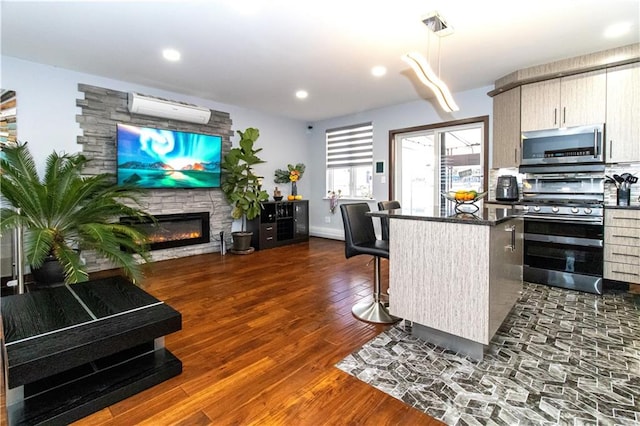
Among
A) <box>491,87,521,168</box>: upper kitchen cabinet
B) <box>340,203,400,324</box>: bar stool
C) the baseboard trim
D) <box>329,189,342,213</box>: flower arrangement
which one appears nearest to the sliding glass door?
<box>491,87,521,168</box>: upper kitchen cabinet

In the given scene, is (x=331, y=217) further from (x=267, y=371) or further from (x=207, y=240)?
(x=267, y=371)

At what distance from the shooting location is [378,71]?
389 centimetres

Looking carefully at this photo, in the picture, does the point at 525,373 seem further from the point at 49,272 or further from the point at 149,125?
the point at 149,125

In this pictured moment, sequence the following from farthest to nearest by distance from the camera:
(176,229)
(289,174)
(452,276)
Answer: (289,174), (176,229), (452,276)

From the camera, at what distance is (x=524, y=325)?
252 cm

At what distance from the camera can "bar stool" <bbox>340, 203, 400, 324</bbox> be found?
257 centimetres

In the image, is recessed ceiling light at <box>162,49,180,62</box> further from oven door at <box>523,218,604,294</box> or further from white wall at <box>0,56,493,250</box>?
oven door at <box>523,218,604,294</box>

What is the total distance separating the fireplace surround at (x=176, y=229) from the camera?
465 cm

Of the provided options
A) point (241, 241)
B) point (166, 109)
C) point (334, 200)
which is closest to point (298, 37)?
point (166, 109)

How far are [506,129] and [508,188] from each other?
2.59ft

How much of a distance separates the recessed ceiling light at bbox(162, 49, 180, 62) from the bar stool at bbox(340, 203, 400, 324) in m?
2.50

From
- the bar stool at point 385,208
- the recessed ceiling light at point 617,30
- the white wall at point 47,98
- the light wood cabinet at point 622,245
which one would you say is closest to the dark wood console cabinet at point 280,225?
the white wall at point 47,98

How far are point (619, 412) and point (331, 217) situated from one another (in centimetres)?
536

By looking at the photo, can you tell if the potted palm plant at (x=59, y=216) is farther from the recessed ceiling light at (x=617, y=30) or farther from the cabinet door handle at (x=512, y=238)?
the recessed ceiling light at (x=617, y=30)
